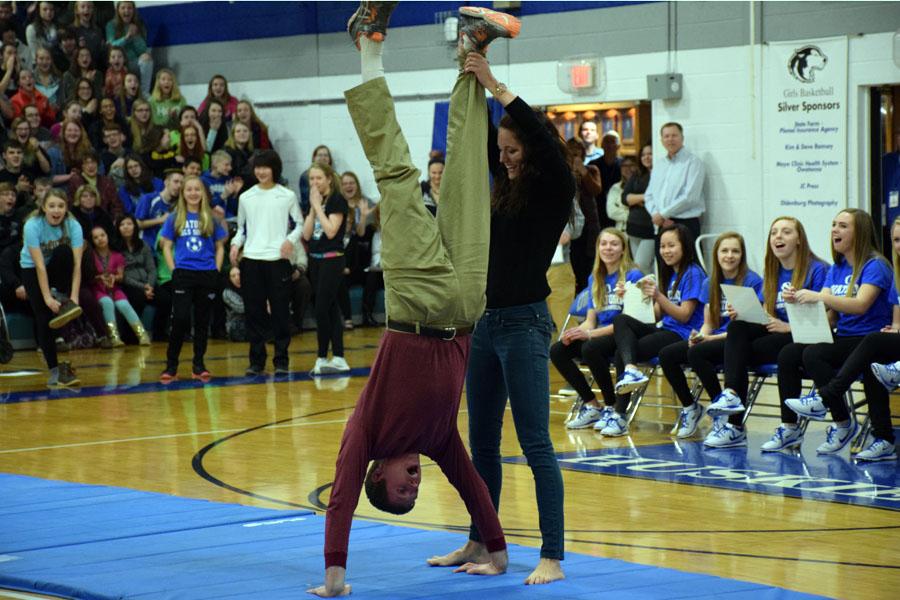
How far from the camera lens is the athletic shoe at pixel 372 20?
4.30 meters

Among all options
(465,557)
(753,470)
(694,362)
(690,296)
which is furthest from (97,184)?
(465,557)

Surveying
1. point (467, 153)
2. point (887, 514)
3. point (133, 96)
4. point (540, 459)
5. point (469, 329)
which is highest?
point (133, 96)

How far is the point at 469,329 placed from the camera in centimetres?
447

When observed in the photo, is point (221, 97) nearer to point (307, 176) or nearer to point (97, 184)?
point (307, 176)

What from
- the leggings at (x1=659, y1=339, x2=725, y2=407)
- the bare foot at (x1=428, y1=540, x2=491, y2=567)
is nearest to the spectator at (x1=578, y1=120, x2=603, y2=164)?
the leggings at (x1=659, y1=339, x2=725, y2=407)

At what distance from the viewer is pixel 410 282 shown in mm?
4336

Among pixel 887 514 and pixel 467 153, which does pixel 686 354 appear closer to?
pixel 887 514

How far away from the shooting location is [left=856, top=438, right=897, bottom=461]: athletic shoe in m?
7.01

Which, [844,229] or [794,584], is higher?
[844,229]

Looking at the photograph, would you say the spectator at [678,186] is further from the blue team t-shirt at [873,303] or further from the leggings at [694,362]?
the blue team t-shirt at [873,303]

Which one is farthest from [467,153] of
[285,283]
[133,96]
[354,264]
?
[133,96]

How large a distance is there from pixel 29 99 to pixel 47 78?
2.15ft

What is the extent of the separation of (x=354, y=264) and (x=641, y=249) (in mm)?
3419

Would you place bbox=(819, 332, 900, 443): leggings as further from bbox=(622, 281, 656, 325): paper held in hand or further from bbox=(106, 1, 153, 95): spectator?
bbox=(106, 1, 153, 95): spectator
